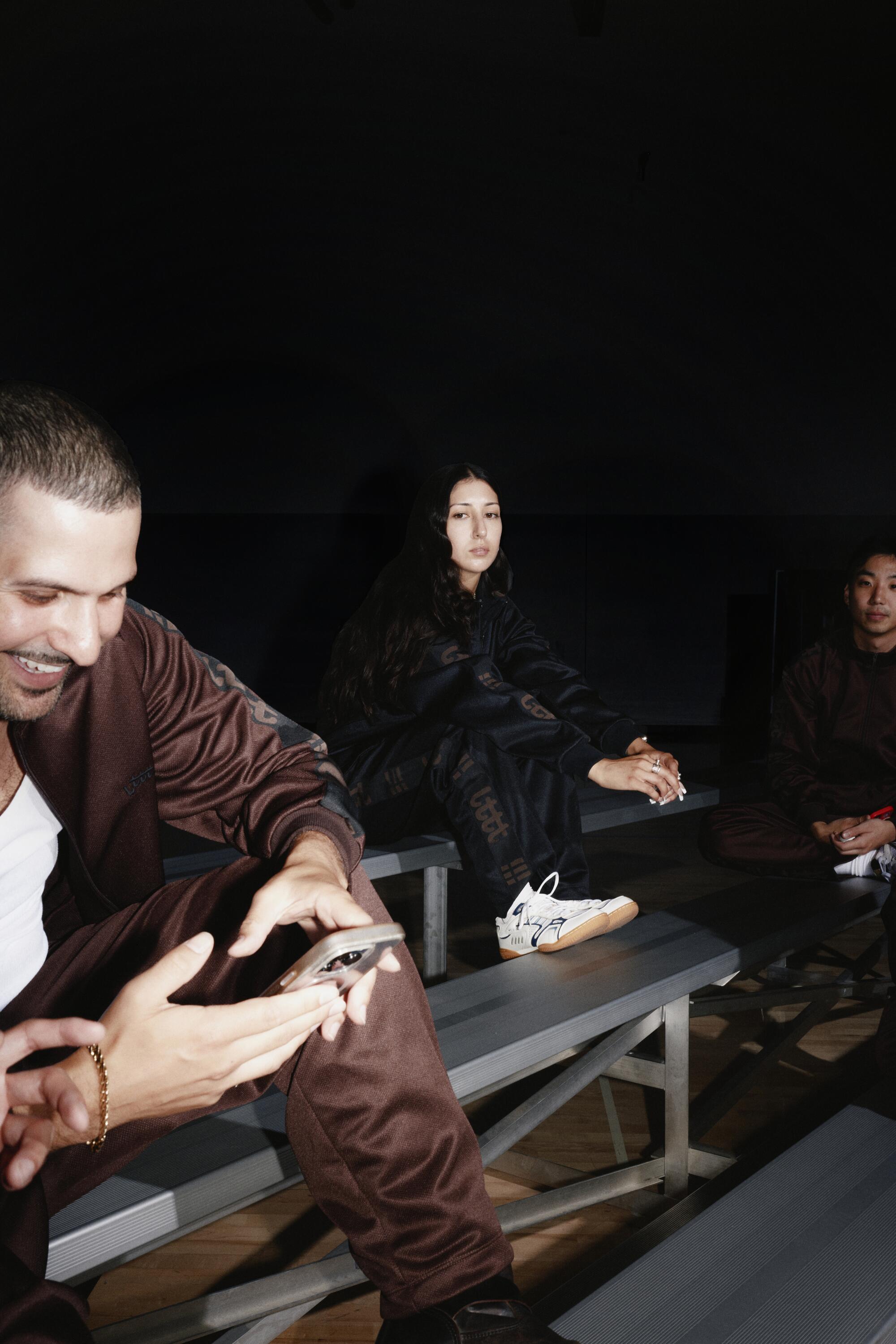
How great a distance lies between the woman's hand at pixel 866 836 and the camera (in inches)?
75.1

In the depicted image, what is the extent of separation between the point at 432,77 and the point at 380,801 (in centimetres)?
325

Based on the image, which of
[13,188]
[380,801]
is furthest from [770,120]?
[380,801]

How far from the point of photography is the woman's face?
2014 mm

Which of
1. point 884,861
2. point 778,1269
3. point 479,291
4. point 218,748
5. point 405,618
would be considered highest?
point 479,291

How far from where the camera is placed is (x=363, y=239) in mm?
4699

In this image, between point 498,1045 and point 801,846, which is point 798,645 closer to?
point 801,846

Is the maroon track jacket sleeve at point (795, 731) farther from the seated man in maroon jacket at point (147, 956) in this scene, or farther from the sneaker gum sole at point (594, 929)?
the seated man in maroon jacket at point (147, 956)

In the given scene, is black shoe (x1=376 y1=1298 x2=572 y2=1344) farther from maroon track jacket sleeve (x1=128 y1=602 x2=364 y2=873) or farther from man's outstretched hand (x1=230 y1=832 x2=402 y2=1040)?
maroon track jacket sleeve (x1=128 y1=602 x2=364 y2=873)

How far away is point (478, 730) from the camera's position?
177 centimetres

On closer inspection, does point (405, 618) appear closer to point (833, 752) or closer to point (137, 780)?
point (137, 780)

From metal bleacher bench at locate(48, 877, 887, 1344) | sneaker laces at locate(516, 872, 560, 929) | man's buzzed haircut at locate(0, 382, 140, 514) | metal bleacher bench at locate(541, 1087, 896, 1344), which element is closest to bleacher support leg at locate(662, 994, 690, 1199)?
metal bleacher bench at locate(48, 877, 887, 1344)

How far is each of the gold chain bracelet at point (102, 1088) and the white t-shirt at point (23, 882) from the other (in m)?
0.26

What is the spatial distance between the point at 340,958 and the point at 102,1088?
197 mm


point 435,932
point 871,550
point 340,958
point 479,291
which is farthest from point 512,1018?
point 479,291
